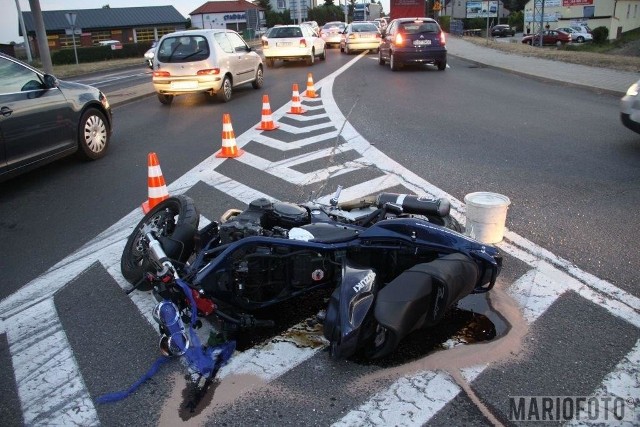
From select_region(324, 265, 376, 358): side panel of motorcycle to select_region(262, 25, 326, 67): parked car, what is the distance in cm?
2212

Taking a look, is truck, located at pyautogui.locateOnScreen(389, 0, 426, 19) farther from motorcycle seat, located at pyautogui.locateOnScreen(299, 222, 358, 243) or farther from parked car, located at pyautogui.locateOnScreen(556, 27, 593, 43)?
motorcycle seat, located at pyautogui.locateOnScreen(299, 222, 358, 243)

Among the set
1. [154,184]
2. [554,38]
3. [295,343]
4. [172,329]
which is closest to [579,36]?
[554,38]

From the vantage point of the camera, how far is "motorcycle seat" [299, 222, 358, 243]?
365cm

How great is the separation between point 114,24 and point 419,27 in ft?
232

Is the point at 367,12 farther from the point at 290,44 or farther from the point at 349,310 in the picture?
the point at 349,310

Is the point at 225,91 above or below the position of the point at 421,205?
below

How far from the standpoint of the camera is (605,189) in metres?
6.40

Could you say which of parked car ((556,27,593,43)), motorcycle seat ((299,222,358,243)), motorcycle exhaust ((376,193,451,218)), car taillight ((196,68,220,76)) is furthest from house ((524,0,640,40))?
motorcycle seat ((299,222,358,243))

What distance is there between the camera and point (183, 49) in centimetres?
1375

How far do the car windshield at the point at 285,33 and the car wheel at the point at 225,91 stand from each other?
10858 millimetres

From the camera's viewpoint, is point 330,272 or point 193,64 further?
point 193,64

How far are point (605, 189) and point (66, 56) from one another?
4802 centimetres

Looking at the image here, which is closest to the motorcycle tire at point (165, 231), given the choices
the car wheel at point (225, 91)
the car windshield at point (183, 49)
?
the car windshield at point (183, 49)

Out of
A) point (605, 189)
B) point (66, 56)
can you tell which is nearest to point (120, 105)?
point (605, 189)
